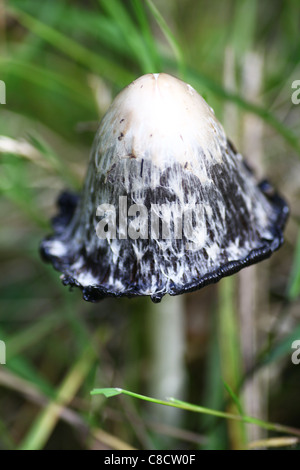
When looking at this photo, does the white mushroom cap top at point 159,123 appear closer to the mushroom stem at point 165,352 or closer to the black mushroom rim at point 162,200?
the black mushroom rim at point 162,200

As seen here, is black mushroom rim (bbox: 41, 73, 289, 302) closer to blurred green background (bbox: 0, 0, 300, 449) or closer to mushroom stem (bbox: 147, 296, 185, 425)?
blurred green background (bbox: 0, 0, 300, 449)

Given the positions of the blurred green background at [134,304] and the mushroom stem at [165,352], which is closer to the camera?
the blurred green background at [134,304]

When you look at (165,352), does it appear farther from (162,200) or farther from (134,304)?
(162,200)

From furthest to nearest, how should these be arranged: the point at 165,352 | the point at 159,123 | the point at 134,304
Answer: the point at 134,304 < the point at 165,352 < the point at 159,123

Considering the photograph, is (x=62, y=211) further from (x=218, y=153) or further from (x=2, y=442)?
(x=2, y=442)

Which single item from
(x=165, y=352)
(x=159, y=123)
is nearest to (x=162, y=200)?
(x=159, y=123)

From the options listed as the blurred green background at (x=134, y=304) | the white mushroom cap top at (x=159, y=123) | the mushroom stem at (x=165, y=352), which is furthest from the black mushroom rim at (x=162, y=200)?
the mushroom stem at (x=165, y=352)
